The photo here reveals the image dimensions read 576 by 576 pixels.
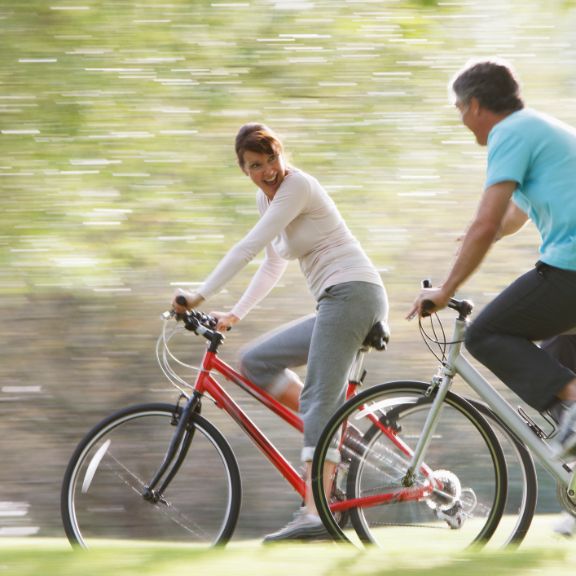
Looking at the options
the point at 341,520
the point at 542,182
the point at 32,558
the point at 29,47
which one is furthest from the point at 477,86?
the point at 29,47

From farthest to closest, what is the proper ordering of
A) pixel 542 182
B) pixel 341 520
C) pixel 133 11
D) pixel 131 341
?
1. pixel 131 341
2. pixel 133 11
3. pixel 341 520
4. pixel 542 182

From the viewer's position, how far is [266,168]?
4141mm

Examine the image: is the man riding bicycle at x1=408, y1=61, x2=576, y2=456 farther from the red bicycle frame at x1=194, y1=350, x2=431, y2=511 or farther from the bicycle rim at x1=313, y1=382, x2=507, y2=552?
the red bicycle frame at x1=194, y1=350, x2=431, y2=511

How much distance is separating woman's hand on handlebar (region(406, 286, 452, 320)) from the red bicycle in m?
0.52

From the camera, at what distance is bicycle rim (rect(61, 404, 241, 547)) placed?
429cm

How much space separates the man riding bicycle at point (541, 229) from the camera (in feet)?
11.6

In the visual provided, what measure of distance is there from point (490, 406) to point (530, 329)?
0.42 m

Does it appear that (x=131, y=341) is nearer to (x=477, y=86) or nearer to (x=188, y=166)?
(x=188, y=166)

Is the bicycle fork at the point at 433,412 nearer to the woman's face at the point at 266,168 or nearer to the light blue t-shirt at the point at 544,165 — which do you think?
the light blue t-shirt at the point at 544,165

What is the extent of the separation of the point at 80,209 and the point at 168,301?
0.80m

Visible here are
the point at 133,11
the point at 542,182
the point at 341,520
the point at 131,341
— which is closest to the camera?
the point at 542,182

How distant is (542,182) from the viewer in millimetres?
3566

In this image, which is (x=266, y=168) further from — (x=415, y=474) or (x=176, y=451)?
(x=415, y=474)

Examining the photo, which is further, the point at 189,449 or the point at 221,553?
the point at 189,449
